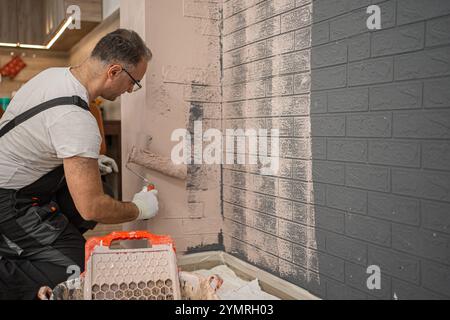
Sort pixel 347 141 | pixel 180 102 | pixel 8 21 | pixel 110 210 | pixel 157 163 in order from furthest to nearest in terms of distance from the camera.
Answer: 1. pixel 8 21
2. pixel 180 102
3. pixel 157 163
4. pixel 110 210
5. pixel 347 141

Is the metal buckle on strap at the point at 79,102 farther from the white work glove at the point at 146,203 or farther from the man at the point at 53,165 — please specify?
the white work glove at the point at 146,203

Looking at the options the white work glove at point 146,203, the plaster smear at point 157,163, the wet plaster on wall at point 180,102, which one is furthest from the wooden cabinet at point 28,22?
the white work glove at point 146,203

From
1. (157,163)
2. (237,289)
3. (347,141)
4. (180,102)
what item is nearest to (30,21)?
(180,102)

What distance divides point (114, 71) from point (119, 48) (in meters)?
0.09

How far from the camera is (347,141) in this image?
5.23 ft

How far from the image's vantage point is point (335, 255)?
1681mm

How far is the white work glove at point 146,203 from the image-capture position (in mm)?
1987

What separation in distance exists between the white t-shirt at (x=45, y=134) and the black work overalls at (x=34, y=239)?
3 centimetres

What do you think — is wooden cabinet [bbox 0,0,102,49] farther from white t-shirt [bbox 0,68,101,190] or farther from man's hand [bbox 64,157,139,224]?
man's hand [bbox 64,157,139,224]

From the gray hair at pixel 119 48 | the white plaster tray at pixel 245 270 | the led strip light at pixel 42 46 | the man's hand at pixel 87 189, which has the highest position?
the led strip light at pixel 42 46

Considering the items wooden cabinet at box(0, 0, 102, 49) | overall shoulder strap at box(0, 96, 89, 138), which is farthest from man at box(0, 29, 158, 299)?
wooden cabinet at box(0, 0, 102, 49)

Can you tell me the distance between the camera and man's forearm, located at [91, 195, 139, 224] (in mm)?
1641

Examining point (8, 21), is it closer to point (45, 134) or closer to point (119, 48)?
point (119, 48)

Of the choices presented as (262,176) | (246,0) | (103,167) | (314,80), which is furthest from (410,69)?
Result: (103,167)
